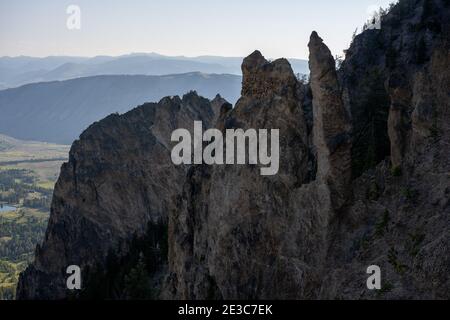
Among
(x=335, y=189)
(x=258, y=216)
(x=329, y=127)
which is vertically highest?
(x=329, y=127)

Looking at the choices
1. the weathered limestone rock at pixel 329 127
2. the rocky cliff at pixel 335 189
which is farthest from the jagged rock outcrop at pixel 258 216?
the weathered limestone rock at pixel 329 127

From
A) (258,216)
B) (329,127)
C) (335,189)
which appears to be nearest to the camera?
(335,189)

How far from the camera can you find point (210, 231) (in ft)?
164

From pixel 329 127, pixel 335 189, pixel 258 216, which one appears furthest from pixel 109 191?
pixel 335 189

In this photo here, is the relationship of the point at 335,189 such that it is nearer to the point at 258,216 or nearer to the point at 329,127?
the point at 329,127

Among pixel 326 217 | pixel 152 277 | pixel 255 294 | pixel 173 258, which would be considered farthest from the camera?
pixel 152 277

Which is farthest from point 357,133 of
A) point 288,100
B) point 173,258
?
point 173,258

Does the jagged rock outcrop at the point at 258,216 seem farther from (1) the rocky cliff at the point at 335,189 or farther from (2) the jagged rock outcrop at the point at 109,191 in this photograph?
(2) the jagged rock outcrop at the point at 109,191

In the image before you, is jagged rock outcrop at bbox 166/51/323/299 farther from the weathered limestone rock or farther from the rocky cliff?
the weathered limestone rock

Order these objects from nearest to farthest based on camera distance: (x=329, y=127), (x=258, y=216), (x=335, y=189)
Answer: (x=335, y=189) < (x=329, y=127) < (x=258, y=216)

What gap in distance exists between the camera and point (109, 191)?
417 ft

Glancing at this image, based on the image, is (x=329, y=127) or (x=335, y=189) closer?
(x=335, y=189)

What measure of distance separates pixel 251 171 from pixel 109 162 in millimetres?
91879
